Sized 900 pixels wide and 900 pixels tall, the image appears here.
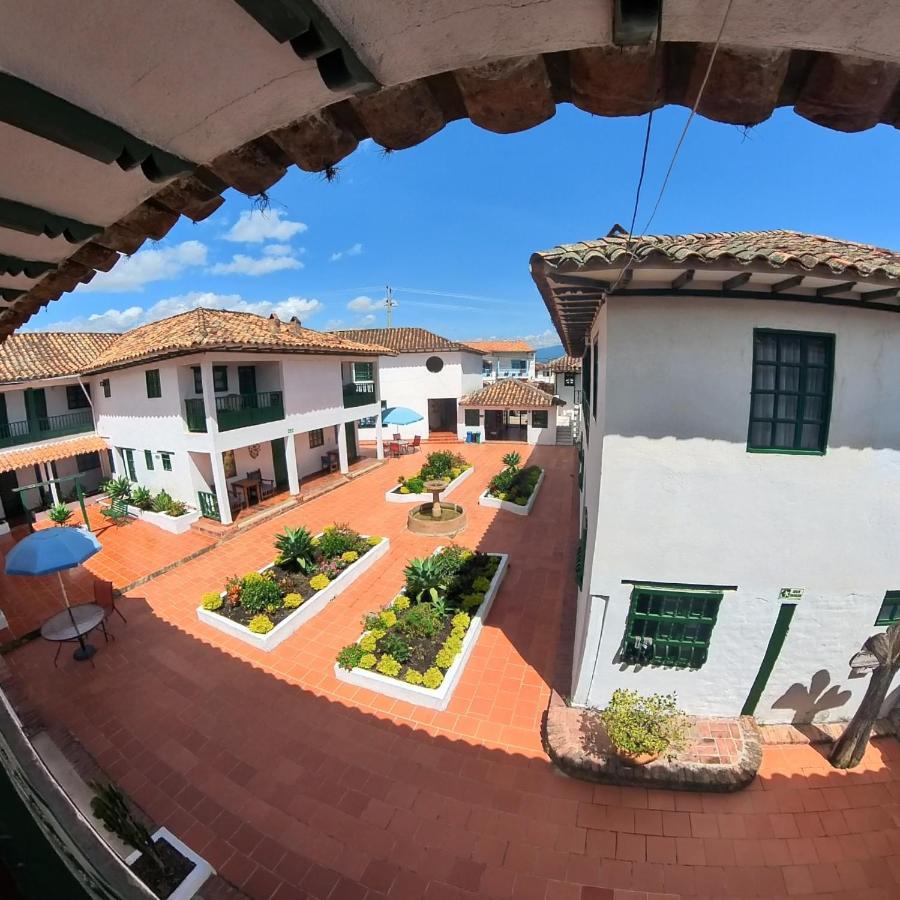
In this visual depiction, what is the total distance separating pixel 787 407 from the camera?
509 cm

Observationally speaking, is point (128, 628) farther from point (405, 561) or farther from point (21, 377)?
point (21, 377)

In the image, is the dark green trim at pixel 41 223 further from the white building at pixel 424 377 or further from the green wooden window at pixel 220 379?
the white building at pixel 424 377

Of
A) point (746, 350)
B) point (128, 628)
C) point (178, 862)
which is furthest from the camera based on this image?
point (128, 628)

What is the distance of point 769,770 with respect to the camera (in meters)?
5.61

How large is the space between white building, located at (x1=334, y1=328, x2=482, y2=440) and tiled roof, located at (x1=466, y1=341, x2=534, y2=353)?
7.50m

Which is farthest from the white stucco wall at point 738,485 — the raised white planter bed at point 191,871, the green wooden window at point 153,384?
the green wooden window at point 153,384

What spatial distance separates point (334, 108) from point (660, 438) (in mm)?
4685

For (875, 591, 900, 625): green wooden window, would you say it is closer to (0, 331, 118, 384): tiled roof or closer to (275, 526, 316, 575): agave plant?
(275, 526, 316, 575): agave plant

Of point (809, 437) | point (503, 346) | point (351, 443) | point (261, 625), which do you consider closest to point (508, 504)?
point (261, 625)

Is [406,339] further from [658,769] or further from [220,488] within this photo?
[658,769]

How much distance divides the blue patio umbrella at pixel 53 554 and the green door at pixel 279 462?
9.27m

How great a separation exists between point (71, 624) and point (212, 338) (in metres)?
8.05

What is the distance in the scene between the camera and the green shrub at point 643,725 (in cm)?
534

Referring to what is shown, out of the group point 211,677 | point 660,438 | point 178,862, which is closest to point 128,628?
point 211,677
